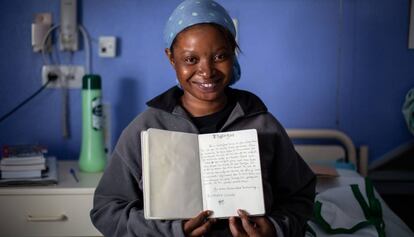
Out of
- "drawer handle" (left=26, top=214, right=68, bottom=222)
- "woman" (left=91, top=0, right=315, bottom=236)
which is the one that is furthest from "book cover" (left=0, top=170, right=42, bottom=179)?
"woman" (left=91, top=0, right=315, bottom=236)

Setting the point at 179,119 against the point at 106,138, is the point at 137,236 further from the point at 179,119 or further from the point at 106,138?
the point at 106,138

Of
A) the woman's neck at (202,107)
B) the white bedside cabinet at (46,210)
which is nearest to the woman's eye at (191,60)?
the woman's neck at (202,107)

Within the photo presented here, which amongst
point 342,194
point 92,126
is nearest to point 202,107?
point 342,194

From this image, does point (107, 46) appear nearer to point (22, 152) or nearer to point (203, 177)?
point (22, 152)

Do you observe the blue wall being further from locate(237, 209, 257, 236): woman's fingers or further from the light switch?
locate(237, 209, 257, 236): woman's fingers

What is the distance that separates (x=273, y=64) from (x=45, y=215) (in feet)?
4.01

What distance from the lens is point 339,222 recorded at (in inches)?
60.0

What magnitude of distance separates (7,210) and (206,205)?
109 centimetres

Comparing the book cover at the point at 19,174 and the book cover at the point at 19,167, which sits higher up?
the book cover at the point at 19,167

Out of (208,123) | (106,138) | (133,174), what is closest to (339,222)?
(208,123)

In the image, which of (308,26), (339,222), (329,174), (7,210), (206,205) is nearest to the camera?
(206,205)

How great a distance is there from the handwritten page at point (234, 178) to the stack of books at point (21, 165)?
105 cm

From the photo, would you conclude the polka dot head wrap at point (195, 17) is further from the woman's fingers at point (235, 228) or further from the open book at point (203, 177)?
the woman's fingers at point (235, 228)

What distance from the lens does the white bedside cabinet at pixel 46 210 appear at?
1.71 meters
